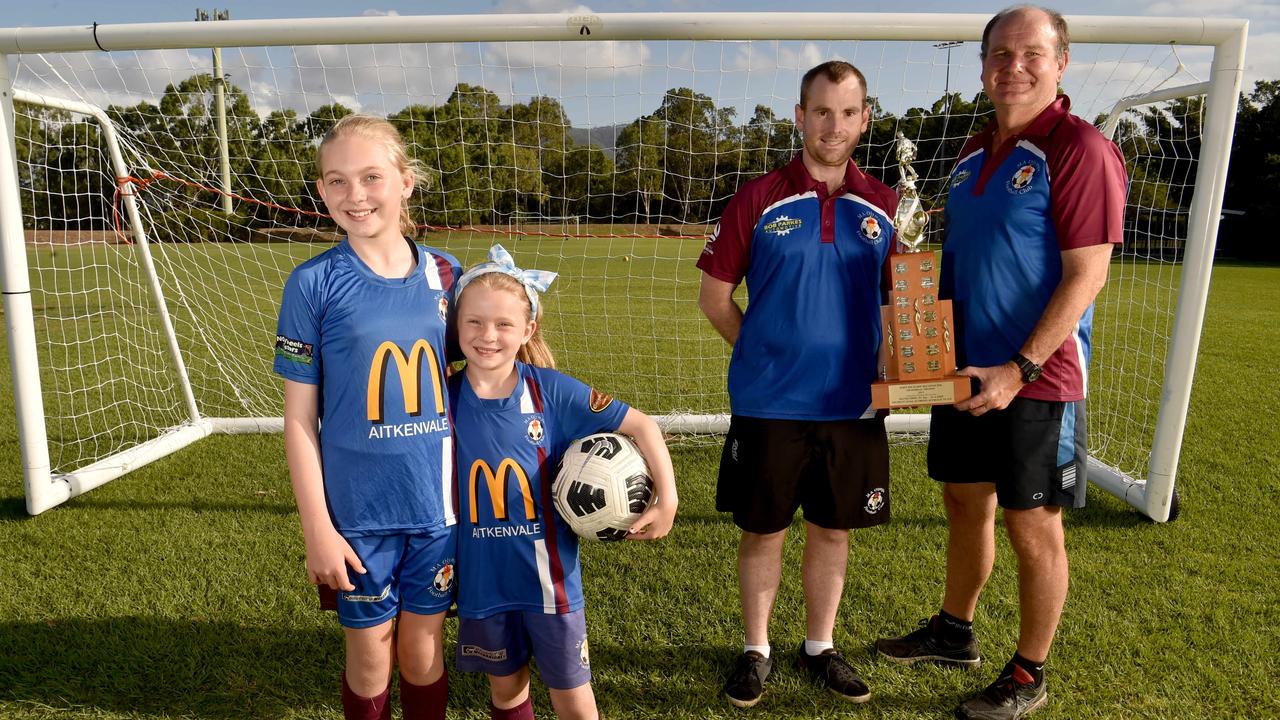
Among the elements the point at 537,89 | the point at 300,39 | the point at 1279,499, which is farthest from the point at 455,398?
the point at 1279,499

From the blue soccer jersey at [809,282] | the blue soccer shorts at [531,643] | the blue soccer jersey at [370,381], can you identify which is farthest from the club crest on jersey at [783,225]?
the blue soccer shorts at [531,643]

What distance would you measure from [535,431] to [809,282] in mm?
962

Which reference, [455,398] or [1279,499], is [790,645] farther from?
[1279,499]

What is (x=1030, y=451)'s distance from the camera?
242 cm

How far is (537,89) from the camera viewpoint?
445 cm

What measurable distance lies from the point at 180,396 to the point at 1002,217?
6.85 metres

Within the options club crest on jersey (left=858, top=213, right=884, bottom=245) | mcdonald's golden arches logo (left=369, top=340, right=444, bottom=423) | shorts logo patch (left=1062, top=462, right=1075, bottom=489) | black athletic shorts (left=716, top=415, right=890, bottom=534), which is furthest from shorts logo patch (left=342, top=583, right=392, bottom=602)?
shorts logo patch (left=1062, top=462, right=1075, bottom=489)

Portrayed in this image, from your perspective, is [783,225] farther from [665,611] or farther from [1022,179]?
[665,611]

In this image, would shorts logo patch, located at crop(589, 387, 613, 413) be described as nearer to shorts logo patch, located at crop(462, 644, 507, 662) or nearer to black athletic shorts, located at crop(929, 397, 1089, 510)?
shorts logo patch, located at crop(462, 644, 507, 662)

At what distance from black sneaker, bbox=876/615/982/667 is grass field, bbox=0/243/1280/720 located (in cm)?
5

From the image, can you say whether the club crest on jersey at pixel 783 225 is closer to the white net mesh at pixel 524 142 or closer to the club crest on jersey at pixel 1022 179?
the club crest on jersey at pixel 1022 179

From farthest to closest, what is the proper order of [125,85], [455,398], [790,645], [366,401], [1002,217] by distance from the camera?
[125,85]
[790,645]
[1002,217]
[455,398]
[366,401]

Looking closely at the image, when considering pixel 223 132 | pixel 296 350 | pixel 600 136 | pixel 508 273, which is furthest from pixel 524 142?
pixel 296 350

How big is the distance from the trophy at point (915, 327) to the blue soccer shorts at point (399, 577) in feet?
4.38
